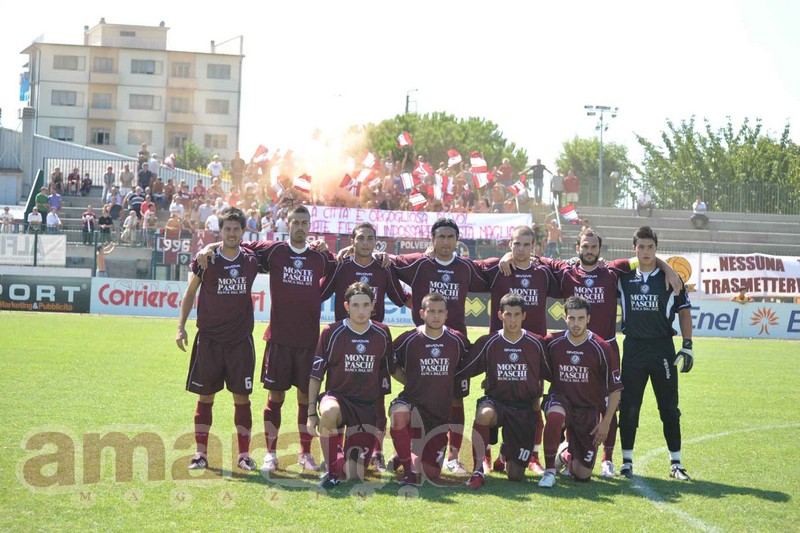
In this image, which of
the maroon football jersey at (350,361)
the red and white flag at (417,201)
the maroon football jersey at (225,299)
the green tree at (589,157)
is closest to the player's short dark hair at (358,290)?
the maroon football jersey at (350,361)

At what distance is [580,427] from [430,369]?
4.39 feet

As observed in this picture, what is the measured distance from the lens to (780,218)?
37625 mm

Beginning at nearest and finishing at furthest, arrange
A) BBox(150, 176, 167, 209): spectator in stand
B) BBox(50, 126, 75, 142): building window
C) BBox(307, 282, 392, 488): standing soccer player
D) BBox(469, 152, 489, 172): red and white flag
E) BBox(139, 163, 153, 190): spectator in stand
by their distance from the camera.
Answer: BBox(307, 282, 392, 488): standing soccer player, BBox(150, 176, 167, 209): spectator in stand, BBox(139, 163, 153, 190): spectator in stand, BBox(469, 152, 489, 172): red and white flag, BBox(50, 126, 75, 142): building window

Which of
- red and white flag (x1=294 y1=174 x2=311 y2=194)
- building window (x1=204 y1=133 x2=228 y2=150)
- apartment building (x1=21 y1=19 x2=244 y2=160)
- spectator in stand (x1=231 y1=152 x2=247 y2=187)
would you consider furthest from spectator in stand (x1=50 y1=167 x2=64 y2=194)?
building window (x1=204 y1=133 x2=228 y2=150)

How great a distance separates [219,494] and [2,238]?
21256mm

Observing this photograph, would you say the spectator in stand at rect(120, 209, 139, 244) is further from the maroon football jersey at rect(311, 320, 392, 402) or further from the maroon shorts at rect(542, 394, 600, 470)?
the maroon shorts at rect(542, 394, 600, 470)

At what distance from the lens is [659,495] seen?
24.0ft

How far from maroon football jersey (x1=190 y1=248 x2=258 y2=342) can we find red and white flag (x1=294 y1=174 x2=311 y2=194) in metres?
22.3

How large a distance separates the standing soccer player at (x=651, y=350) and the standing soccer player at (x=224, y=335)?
128 inches

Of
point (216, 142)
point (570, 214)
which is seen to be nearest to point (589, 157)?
point (216, 142)

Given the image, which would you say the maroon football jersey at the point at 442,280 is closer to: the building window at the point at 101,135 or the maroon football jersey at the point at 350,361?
the maroon football jersey at the point at 350,361

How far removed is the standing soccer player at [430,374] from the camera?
7.78 m

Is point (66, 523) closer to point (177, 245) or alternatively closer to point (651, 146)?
point (177, 245)

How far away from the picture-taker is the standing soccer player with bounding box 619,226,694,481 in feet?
27.0
